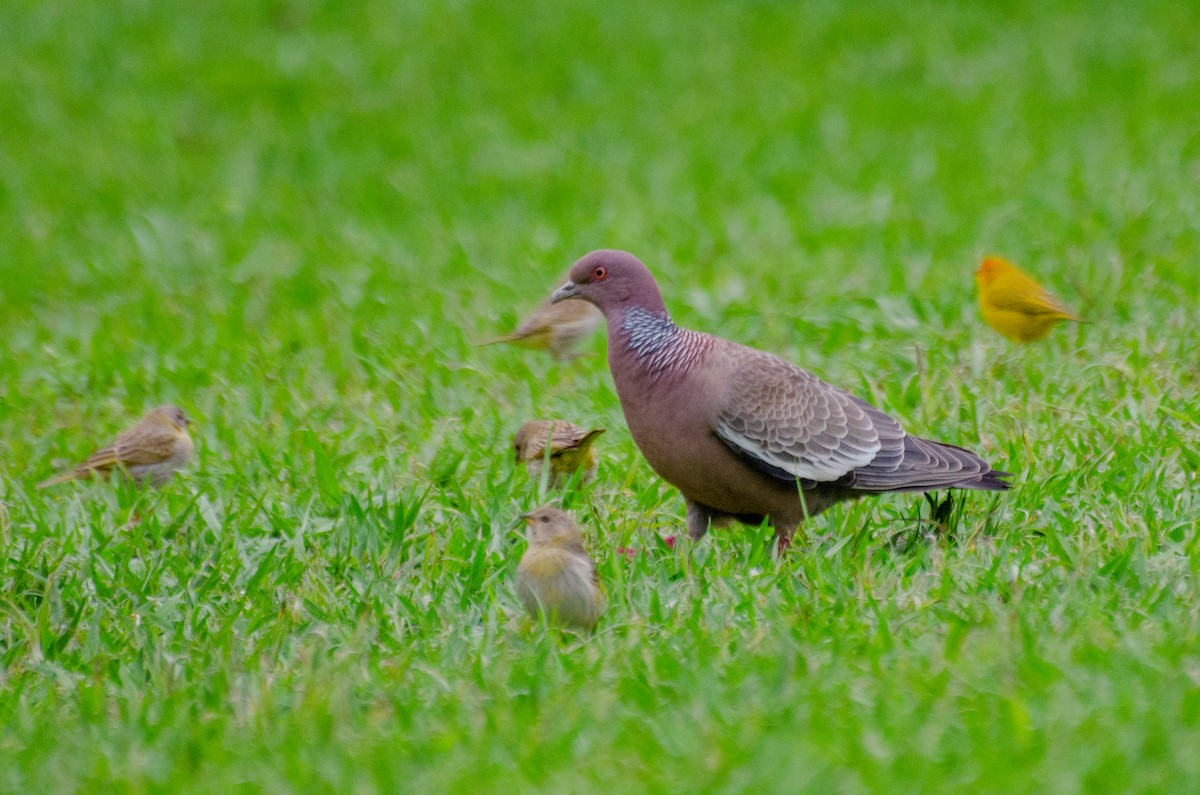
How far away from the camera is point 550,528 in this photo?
477 cm

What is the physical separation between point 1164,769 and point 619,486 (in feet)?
9.13

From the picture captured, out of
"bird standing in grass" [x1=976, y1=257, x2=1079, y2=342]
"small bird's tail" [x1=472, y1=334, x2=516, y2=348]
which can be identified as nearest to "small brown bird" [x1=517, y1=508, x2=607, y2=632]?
"small bird's tail" [x1=472, y1=334, x2=516, y2=348]

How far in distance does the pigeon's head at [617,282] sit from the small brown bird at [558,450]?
51 cm

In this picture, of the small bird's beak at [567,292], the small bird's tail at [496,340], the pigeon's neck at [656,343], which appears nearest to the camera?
the pigeon's neck at [656,343]

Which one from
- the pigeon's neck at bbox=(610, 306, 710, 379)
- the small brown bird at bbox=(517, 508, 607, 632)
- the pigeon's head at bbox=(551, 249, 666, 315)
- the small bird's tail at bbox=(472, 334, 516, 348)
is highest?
the pigeon's head at bbox=(551, 249, 666, 315)

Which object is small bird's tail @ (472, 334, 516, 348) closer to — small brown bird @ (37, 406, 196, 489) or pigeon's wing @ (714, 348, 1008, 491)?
small brown bird @ (37, 406, 196, 489)

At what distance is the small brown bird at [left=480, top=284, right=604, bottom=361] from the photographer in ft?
23.7

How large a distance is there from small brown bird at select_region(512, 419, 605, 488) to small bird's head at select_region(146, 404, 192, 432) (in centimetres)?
149

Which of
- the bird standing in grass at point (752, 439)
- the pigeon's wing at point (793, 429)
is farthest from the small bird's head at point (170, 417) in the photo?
the pigeon's wing at point (793, 429)

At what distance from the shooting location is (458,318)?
7.97m

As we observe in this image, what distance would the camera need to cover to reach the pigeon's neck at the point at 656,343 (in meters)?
5.20

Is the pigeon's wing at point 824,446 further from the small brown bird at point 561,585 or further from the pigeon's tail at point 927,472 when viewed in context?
the small brown bird at point 561,585

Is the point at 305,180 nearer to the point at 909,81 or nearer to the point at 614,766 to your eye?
the point at 909,81

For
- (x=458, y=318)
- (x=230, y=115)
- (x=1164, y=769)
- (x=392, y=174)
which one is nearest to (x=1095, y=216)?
(x=458, y=318)
